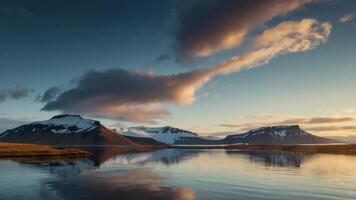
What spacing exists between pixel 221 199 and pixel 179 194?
5.72m

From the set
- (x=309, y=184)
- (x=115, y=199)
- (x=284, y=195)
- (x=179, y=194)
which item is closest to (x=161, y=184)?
(x=179, y=194)

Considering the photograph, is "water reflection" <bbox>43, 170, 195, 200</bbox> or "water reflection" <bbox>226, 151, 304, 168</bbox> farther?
"water reflection" <bbox>226, 151, 304, 168</bbox>

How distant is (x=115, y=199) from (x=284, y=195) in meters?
19.3

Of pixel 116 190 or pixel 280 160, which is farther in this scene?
pixel 280 160

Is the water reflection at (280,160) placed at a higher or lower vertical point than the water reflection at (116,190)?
higher

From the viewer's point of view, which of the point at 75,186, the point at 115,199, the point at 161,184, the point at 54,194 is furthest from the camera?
the point at 161,184

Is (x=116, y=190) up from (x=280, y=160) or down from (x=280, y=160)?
down

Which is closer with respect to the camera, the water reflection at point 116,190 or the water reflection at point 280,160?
the water reflection at point 116,190

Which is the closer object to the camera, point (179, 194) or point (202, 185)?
point (179, 194)

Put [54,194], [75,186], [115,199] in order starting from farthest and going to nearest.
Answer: [75,186] < [54,194] < [115,199]

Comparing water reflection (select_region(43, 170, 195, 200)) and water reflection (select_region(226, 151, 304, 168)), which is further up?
water reflection (select_region(226, 151, 304, 168))

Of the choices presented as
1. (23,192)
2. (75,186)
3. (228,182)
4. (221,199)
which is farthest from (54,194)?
(228,182)

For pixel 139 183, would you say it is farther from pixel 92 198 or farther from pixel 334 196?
pixel 334 196

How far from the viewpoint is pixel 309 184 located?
53.0 meters
